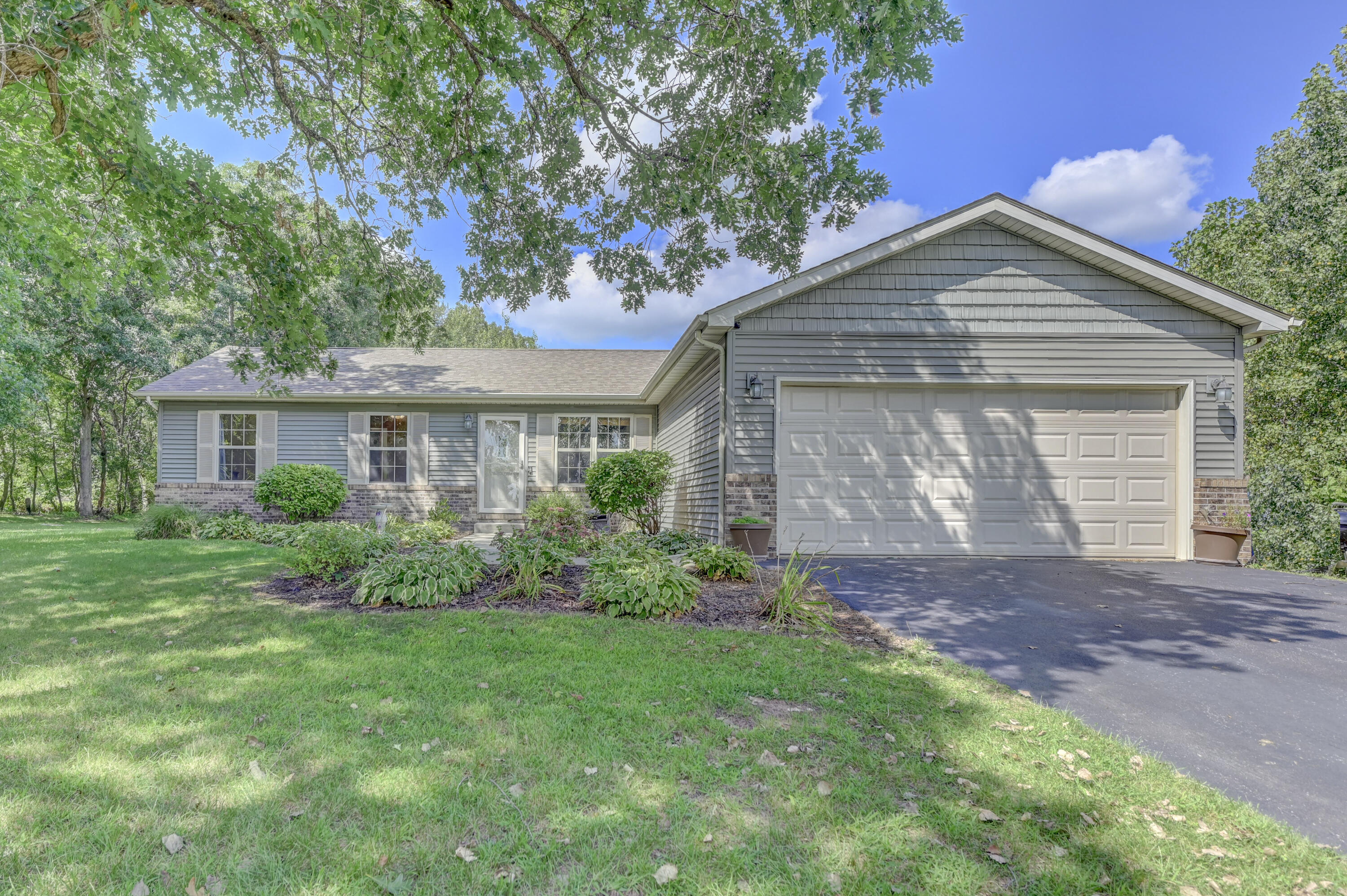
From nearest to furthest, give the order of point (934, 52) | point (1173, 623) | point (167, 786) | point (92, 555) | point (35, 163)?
1. point (167, 786)
2. point (934, 52)
3. point (1173, 623)
4. point (35, 163)
5. point (92, 555)

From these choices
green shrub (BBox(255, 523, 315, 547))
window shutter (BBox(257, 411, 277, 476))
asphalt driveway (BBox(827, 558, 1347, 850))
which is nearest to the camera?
asphalt driveway (BBox(827, 558, 1347, 850))

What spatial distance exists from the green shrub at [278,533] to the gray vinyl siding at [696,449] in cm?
584

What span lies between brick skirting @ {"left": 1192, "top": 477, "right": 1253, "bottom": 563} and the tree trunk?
79.8 feet

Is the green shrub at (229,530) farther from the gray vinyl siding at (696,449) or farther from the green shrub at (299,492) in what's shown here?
the gray vinyl siding at (696,449)

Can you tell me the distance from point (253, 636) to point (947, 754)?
4363 millimetres

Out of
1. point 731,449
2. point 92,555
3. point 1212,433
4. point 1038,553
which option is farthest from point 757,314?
point 92,555

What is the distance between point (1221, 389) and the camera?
7336 mm

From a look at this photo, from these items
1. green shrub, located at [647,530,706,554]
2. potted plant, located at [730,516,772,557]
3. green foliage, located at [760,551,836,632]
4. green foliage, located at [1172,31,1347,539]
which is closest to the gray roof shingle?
green shrub, located at [647,530,706,554]

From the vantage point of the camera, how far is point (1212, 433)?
7.38 m

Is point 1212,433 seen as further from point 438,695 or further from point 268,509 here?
point 268,509

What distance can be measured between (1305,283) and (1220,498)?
8961 millimetres

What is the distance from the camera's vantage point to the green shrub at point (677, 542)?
7089 mm

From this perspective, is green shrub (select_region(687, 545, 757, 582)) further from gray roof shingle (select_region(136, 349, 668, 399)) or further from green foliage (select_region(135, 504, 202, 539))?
green foliage (select_region(135, 504, 202, 539))

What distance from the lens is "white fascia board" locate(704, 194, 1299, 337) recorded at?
7.24 meters
